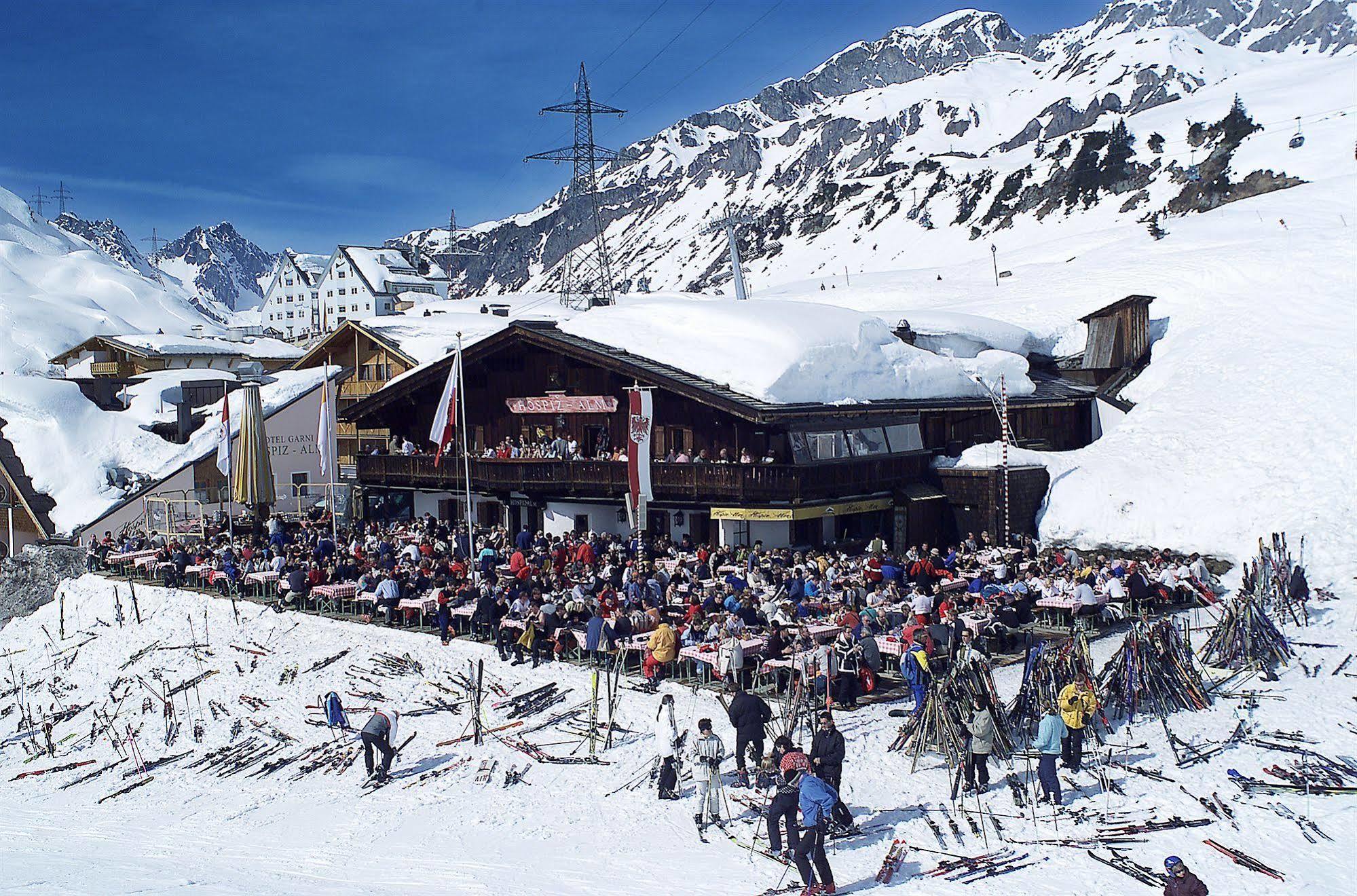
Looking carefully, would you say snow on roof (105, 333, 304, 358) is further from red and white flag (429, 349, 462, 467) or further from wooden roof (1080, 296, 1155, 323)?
wooden roof (1080, 296, 1155, 323)

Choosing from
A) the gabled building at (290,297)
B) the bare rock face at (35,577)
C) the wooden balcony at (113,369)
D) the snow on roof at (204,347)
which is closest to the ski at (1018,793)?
the bare rock face at (35,577)

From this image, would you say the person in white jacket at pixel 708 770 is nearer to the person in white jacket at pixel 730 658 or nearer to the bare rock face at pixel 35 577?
the person in white jacket at pixel 730 658

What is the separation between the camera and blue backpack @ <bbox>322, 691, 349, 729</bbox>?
16781 mm

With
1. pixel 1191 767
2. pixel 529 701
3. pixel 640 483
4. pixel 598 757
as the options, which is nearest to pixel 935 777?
pixel 1191 767

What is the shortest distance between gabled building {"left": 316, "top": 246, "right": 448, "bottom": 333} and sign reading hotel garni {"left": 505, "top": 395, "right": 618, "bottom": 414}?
85.3 m

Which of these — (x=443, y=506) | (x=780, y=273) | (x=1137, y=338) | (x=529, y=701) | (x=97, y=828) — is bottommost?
(x=97, y=828)

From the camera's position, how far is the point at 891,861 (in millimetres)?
11258

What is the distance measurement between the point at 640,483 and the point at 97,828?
12973 mm

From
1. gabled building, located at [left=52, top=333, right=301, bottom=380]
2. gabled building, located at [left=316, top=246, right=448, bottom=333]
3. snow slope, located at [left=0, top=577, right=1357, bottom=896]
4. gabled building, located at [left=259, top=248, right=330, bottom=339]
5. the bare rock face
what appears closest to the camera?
snow slope, located at [left=0, top=577, right=1357, bottom=896]

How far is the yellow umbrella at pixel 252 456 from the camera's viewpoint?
30250mm

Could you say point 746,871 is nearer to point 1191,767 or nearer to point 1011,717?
point 1011,717

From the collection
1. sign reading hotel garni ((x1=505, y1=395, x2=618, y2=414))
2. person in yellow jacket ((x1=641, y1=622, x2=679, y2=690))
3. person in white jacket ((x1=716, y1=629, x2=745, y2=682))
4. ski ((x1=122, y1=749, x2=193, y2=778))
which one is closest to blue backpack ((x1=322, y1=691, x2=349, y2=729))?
ski ((x1=122, y1=749, x2=193, y2=778))

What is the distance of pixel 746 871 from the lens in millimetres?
11266

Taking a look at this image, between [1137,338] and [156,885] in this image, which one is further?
[1137,338]
